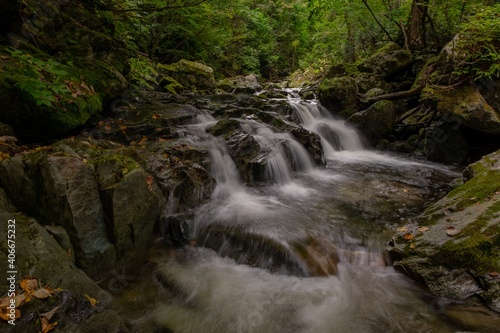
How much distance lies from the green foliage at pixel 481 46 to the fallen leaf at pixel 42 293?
9014mm

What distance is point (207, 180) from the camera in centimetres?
552

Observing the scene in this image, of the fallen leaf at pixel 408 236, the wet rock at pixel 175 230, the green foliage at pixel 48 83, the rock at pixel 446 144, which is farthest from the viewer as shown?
the rock at pixel 446 144

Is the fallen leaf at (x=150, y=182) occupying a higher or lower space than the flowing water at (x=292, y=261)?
higher

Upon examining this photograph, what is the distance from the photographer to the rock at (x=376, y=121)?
9.21m

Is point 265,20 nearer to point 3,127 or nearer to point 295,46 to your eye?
point 295,46

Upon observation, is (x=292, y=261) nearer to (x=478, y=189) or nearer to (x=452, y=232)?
(x=452, y=232)

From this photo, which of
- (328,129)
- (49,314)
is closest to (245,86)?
(328,129)

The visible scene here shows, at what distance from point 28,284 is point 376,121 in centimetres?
981

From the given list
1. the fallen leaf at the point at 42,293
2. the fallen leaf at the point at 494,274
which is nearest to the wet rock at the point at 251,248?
the fallen leaf at the point at 494,274

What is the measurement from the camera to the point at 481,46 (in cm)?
679

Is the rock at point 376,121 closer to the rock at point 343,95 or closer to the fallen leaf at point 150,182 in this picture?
the rock at point 343,95

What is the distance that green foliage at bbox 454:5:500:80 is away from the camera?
6.50 metres

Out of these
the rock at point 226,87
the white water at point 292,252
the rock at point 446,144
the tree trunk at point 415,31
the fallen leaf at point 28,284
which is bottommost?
the white water at point 292,252

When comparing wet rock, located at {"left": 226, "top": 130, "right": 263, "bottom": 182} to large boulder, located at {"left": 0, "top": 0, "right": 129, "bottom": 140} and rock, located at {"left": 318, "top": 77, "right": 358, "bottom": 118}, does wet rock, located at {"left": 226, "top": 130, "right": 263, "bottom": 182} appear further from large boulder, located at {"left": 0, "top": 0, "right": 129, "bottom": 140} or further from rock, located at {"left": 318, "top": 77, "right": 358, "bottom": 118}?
rock, located at {"left": 318, "top": 77, "right": 358, "bottom": 118}
